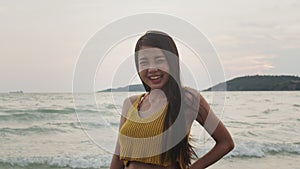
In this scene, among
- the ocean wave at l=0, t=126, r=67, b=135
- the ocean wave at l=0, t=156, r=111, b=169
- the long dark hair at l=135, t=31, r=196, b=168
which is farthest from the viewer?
the ocean wave at l=0, t=126, r=67, b=135

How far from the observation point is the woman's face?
224 cm

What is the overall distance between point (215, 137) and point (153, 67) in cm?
47

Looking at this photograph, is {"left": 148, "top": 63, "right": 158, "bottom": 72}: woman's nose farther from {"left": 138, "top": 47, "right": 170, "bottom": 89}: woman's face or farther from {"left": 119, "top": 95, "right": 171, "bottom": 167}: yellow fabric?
{"left": 119, "top": 95, "right": 171, "bottom": 167}: yellow fabric

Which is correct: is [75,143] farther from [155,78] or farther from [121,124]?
[155,78]

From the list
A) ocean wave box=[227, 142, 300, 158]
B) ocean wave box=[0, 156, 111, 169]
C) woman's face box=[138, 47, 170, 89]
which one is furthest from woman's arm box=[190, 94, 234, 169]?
ocean wave box=[227, 142, 300, 158]

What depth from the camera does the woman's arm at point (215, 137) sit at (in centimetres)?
230

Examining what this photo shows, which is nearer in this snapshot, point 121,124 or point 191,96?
point 191,96

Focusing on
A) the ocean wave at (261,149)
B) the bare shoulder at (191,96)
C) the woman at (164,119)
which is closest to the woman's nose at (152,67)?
the woman at (164,119)

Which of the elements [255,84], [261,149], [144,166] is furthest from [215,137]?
[255,84]

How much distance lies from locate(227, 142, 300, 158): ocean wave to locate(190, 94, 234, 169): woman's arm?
10.1 m

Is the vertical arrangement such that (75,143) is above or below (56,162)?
below

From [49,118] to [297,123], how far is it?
1096 cm

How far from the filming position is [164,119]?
88.9 inches

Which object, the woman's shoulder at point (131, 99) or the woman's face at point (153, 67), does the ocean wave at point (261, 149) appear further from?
the woman's face at point (153, 67)
